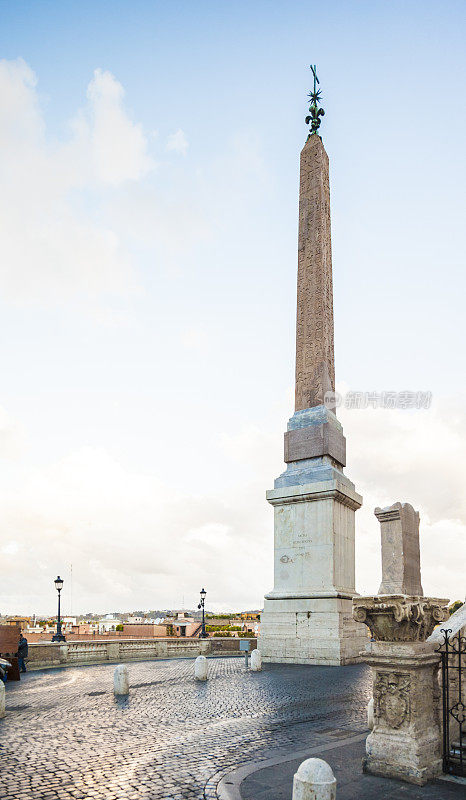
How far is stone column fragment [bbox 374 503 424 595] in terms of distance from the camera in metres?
14.6

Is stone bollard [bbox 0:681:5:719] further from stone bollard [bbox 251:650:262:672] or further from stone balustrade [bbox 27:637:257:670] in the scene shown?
stone balustrade [bbox 27:637:257:670]

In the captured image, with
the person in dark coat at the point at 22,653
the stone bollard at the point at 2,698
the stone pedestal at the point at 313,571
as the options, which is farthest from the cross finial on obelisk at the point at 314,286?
the stone bollard at the point at 2,698

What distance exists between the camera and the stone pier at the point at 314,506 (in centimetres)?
1928

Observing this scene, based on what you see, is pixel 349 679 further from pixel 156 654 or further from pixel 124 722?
pixel 156 654

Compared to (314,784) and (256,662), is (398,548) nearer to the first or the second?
(256,662)

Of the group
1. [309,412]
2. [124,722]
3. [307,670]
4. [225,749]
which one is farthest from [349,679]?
[309,412]

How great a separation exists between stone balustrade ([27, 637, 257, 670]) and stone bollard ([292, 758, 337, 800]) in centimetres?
1903

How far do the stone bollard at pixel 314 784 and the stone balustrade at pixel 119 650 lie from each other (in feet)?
62.4

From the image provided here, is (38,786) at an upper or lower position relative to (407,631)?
lower

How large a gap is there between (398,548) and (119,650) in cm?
1422

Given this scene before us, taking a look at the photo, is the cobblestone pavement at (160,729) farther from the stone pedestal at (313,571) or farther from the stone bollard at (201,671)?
the stone pedestal at (313,571)

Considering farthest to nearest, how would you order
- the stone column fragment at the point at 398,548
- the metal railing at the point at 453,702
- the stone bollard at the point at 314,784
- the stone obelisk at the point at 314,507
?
the stone obelisk at the point at 314,507 → the stone column fragment at the point at 398,548 → the metal railing at the point at 453,702 → the stone bollard at the point at 314,784

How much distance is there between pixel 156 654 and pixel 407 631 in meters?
20.8

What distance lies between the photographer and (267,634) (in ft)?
67.1
